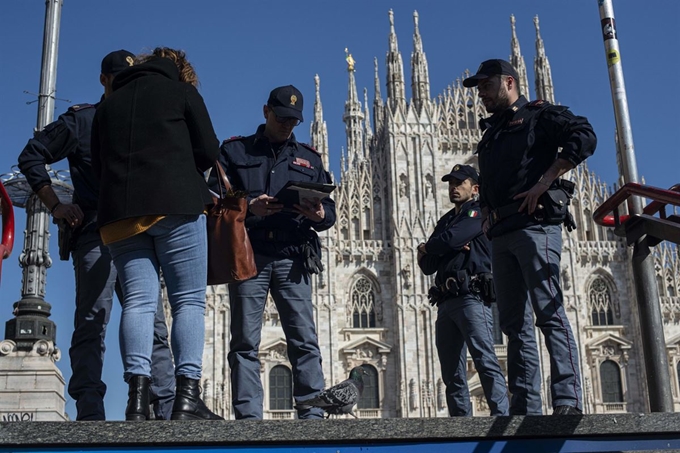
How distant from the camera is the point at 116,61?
5176 millimetres

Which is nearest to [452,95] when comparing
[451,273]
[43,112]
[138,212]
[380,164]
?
[380,164]

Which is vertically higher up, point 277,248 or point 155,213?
point 277,248

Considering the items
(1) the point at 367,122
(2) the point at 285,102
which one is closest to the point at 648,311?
(2) the point at 285,102

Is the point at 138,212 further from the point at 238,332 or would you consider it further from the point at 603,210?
the point at 603,210

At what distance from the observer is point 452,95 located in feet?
107

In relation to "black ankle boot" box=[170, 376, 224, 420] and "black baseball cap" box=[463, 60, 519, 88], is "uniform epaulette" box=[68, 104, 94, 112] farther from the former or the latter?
"black baseball cap" box=[463, 60, 519, 88]

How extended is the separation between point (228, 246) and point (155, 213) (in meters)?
0.93

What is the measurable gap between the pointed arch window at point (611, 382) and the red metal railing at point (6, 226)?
89.1 ft

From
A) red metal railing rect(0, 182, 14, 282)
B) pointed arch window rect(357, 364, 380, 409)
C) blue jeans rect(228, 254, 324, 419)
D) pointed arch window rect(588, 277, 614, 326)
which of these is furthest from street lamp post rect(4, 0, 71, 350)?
pointed arch window rect(588, 277, 614, 326)

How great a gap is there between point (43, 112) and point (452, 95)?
2360 cm

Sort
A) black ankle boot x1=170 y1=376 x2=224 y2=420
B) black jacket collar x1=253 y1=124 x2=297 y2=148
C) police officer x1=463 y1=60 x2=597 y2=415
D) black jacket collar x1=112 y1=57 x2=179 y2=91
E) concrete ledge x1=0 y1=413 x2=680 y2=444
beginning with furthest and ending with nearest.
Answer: black jacket collar x1=253 y1=124 x2=297 y2=148 → police officer x1=463 y1=60 x2=597 y2=415 → black jacket collar x1=112 y1=57 x2=179 y2=91 → black ankle boot x1=170 y1=376 x2=224 y2=420 → concrete ledge x1=0 y1=413 x2=680 y2=444

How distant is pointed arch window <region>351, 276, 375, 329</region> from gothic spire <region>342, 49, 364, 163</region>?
15.1 metres

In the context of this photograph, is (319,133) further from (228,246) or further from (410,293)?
(228,246)

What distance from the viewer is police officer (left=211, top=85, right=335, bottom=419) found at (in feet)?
18.8
